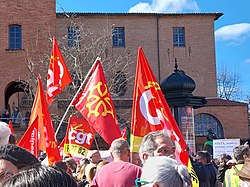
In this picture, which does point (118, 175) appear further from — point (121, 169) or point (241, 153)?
point (241, 153)

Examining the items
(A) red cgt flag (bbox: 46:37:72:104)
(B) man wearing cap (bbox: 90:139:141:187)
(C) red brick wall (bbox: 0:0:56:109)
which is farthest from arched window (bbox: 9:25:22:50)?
(B) man wearing cap (bbox: 90:139:141:187)

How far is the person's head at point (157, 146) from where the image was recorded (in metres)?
4.88

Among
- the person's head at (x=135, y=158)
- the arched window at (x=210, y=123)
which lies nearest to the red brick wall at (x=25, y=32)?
the arched window at (x=210, y=123)

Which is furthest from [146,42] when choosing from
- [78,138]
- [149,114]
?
[149,114]

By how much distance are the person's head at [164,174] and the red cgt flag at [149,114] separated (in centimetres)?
316

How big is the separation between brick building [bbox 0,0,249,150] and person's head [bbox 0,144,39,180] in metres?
33.7

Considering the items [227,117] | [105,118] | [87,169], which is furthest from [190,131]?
[227,117]

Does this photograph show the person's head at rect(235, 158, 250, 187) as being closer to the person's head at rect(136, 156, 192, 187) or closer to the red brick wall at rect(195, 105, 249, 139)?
the person's head at rect(136, 156, 192, 187)

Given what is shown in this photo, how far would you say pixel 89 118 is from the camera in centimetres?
867

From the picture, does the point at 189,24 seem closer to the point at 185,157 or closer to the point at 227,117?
the point at 227,117

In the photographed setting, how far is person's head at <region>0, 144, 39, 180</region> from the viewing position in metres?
2.93

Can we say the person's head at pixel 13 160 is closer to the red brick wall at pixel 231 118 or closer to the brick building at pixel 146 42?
the brick building at pixel 146 42

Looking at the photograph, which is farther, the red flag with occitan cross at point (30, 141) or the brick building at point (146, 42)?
the brick building at point (146, 42)

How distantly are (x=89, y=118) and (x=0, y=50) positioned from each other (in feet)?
95.8
